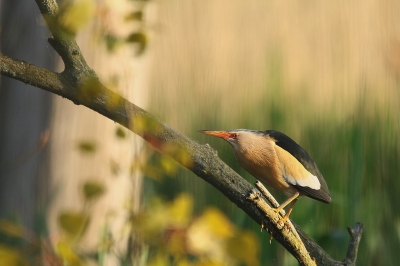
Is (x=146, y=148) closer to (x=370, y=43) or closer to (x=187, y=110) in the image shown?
(x=187, y=110)

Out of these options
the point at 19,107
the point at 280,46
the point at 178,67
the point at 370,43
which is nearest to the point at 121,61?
the point at 178,67

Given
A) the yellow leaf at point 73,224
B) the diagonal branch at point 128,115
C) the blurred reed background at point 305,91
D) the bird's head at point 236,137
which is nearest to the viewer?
the yellow leaf at point 73,224

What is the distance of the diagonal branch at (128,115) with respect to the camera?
1.51ft

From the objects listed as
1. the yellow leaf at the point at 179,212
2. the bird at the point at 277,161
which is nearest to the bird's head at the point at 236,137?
the bird at the point at 277,161

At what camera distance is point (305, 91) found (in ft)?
4.48

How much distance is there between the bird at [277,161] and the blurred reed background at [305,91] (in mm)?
455

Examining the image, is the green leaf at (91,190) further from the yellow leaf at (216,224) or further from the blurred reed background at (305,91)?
the blurred reed background at (305,91)

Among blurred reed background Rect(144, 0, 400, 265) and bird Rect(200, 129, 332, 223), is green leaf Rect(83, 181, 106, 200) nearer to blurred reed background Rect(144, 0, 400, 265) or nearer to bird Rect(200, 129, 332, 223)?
bird Rect(200, 129, 332, 223)

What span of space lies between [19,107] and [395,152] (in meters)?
0.86

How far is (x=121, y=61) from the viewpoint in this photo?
3.58 feet

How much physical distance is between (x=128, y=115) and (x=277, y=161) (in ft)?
0.83

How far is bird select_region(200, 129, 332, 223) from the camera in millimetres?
648

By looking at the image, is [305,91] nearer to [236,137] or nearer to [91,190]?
[236,137]

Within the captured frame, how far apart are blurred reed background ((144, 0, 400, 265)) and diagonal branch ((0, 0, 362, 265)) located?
620 mm
